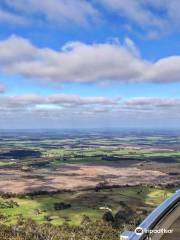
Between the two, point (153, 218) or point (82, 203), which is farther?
point (82, 203)

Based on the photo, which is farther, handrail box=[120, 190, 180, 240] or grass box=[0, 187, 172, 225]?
grass box=[0, 187, 172, 225]

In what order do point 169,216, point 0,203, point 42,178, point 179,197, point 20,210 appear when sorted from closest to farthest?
point 169,216, point 179,197, point 20,210, point 0,203, point 42,178

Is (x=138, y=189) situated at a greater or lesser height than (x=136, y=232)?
lesser

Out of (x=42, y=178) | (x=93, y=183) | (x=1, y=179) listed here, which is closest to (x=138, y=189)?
(x=93, y=183)

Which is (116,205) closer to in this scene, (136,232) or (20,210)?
(20,210)

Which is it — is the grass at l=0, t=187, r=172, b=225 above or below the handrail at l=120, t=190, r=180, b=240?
below

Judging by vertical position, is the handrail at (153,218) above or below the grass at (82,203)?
above

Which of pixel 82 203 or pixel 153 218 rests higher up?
pixel 153 218

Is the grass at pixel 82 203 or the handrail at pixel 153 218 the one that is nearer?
the handrail at pixel 153 218
